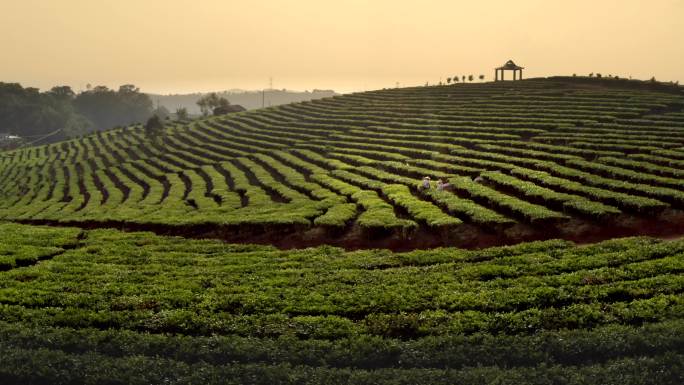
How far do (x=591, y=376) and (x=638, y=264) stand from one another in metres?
7.27

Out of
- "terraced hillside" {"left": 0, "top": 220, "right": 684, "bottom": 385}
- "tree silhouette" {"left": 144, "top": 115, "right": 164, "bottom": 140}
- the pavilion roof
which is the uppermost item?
the pavilion roof

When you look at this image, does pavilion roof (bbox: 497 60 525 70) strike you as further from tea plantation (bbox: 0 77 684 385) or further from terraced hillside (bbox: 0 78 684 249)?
tea plantation (bbox: 0 77 684 385)

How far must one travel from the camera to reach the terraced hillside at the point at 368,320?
13.7 metres

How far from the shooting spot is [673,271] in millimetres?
17828

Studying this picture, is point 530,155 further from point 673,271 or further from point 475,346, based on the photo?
point 475,346

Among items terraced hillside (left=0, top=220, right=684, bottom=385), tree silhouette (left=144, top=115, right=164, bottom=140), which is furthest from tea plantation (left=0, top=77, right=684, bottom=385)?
tree silhouette (left=144, top=115, right=164, bottom=140)

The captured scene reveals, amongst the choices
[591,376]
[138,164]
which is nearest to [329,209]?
[591,376]

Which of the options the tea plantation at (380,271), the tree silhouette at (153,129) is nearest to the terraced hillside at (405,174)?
the tea plantation at (380,271)

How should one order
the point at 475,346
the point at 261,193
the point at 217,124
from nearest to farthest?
the point at 475,346, the point at 261,193, the point at 217,124

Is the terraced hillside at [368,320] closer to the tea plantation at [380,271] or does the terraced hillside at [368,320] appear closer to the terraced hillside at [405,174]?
the tea plantation at [380,271]

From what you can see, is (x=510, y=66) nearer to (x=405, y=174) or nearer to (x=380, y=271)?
(x=405, y=174)

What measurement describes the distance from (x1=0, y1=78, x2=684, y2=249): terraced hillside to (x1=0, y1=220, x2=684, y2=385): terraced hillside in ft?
18.2

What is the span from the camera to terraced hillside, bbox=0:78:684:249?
27750 millimetres

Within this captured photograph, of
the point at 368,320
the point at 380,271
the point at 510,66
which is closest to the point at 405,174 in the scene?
the point at 380,271
